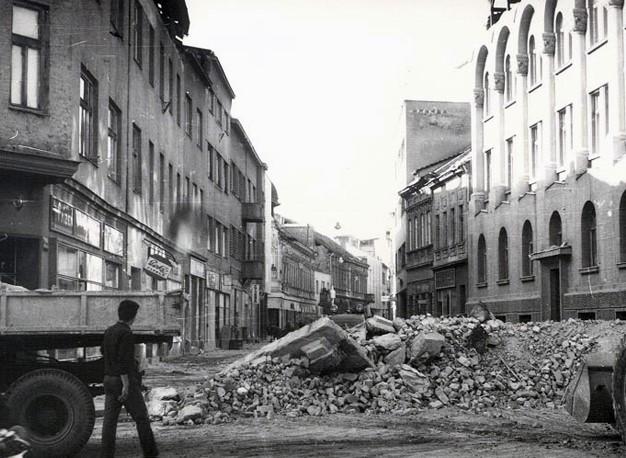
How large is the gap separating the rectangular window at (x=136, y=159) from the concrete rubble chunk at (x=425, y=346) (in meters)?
11.3

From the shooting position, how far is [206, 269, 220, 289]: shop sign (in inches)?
1555

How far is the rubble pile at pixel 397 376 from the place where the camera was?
47.9ft

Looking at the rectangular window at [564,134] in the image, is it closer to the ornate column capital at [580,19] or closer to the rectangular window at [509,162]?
the ornate column capital at [580,19]

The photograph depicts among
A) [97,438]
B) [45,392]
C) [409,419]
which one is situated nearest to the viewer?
[45,392]

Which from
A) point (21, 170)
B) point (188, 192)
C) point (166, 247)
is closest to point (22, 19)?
point (21, 170)

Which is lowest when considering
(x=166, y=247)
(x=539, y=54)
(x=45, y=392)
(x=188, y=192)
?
(x=45, y=392)

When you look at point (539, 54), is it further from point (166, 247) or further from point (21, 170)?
point (21, 170)

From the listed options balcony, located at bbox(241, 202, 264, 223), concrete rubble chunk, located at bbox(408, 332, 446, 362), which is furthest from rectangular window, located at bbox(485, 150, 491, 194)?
concrete rubble chunk, located at bbox(408, 332, 446, 362)

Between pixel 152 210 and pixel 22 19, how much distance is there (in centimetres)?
1181

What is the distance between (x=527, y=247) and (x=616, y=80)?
9.63 metres

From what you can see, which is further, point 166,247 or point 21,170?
point 166,247

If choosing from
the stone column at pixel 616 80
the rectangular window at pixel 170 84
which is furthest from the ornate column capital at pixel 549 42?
the rectangular window at pixel 170 84

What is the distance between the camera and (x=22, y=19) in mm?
16750

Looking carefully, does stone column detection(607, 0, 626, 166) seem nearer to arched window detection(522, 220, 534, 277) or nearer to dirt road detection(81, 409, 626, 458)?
arched window detection(522, 220, 534, 277)
